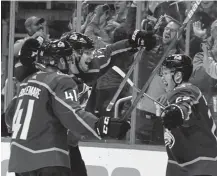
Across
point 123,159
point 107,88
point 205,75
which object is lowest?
point 123,159

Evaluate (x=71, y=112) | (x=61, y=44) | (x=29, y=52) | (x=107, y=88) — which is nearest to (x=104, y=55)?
(x=107, y=88)

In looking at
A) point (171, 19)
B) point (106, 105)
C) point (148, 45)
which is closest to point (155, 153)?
point (106, 105)

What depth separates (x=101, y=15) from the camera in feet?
21.9

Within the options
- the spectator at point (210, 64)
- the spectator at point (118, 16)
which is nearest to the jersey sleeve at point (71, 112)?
the spectator at point (210, 64)

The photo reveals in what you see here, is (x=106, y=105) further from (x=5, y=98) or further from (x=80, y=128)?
(x=80, y=128)

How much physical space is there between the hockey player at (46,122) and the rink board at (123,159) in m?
1.77

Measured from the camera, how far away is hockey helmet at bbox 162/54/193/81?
→ 16.0ft

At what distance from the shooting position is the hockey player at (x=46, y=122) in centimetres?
450

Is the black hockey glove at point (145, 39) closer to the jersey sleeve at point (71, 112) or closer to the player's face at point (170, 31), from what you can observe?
the jersey sleeve at point (71, 112)

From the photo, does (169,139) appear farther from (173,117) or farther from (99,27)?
(99,27)

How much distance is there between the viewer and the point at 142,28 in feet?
21.3

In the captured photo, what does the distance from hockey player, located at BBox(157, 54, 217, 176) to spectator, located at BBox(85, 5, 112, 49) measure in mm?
1790

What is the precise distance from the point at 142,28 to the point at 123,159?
1091 millimetres

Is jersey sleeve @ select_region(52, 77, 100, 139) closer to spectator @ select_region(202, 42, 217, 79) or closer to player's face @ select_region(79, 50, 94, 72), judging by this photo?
player's face @ select_region(79, 50, 94, 72)
